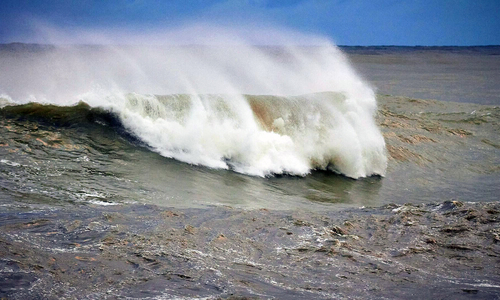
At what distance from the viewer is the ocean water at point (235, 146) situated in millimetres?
9055

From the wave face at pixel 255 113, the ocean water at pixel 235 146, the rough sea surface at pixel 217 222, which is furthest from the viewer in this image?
the wave face at pixel 255 113

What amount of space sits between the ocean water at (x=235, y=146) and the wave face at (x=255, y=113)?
38 millimetres

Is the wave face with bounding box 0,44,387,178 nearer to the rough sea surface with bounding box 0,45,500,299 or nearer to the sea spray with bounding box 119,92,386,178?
the sea spray with bounding box 119,92,386,178

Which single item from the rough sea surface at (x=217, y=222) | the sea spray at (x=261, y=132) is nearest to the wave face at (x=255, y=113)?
the sea spray at (x=261, y=132)

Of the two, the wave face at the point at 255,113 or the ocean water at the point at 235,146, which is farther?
the wave face at the point at 255,113

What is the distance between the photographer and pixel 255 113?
13.5 metres

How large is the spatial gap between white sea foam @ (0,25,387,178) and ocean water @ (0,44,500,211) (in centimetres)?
4

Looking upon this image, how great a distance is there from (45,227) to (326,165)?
8.24m

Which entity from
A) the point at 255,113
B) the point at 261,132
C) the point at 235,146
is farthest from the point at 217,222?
the point at 255,113

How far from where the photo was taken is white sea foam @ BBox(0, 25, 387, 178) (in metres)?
11.8

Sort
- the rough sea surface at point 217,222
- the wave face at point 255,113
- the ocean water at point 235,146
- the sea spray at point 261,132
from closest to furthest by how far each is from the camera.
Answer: the rough sea surface at point 217,222
the ocean water at point 235,146
the sea spray at point 261,132
the wave face at point 255,113

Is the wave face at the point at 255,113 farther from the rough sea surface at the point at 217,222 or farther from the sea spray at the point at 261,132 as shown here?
the rough sea surface at the point at 217,222

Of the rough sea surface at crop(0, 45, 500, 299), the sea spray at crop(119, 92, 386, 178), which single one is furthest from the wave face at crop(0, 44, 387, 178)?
the rough sea surface at crop(0, 45, 500, 299)

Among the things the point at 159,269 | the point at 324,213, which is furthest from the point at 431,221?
the point at 159,269
